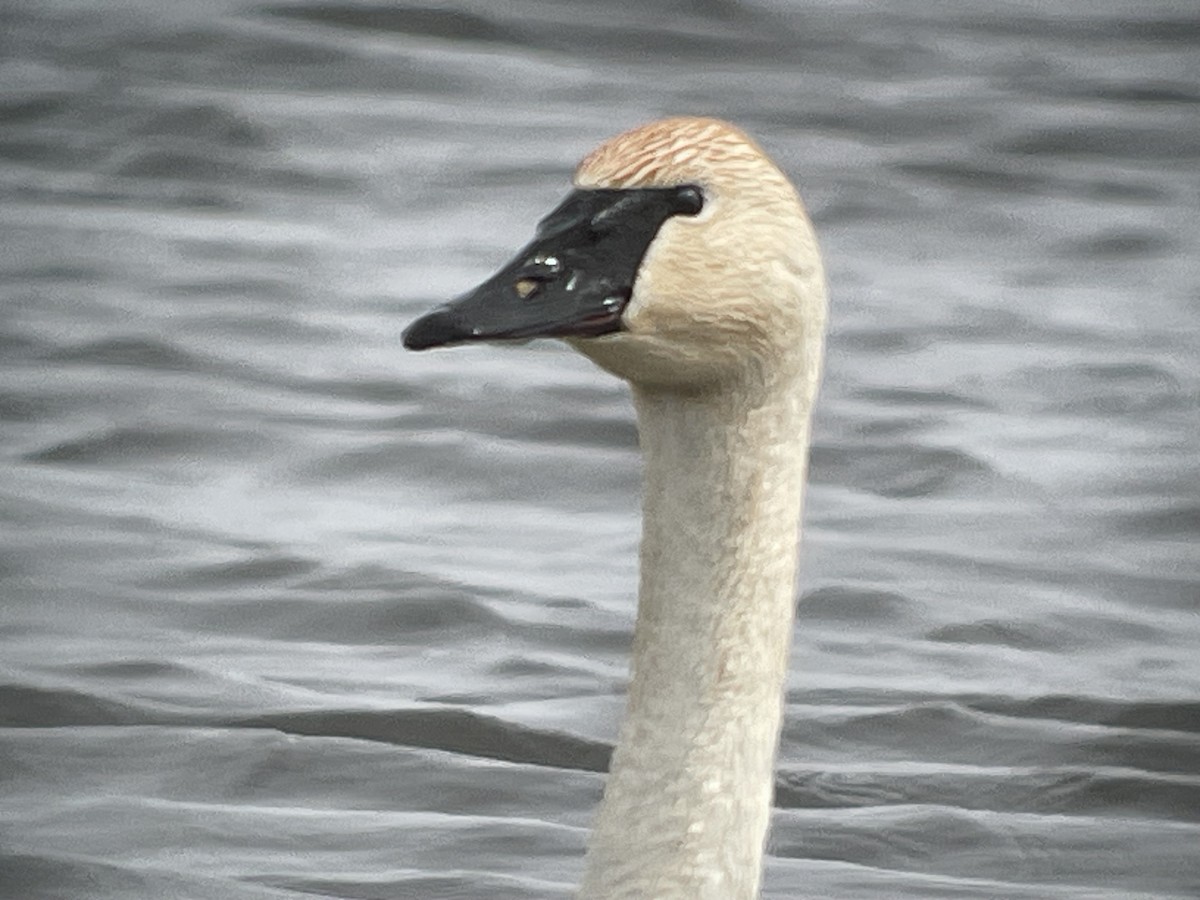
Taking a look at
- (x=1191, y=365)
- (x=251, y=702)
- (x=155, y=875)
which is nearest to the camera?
(x=155, y=875)

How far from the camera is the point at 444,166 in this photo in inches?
508

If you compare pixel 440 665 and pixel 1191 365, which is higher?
pixel 1191 365

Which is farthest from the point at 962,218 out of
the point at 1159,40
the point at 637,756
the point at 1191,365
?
the point at 637,756

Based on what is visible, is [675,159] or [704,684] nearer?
[675,159]

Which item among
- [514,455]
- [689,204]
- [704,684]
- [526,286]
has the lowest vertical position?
[514,455]

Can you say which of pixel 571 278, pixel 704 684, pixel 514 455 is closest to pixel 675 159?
pixel 571 278

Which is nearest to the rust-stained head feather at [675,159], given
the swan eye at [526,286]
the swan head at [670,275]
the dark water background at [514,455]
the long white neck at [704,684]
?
the swan head at [670,275]

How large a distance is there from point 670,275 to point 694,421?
0.20 meters

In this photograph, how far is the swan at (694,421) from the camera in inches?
152

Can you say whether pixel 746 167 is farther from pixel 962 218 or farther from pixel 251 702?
pixel 962 218

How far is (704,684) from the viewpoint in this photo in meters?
4.10

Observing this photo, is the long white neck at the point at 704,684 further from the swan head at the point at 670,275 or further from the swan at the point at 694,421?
the swan head at the point at 670,275

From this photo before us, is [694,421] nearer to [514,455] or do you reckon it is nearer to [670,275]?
[670,275]

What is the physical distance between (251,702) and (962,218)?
566cm
